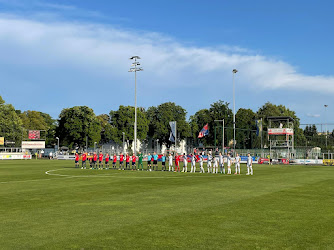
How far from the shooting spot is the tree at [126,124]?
111m

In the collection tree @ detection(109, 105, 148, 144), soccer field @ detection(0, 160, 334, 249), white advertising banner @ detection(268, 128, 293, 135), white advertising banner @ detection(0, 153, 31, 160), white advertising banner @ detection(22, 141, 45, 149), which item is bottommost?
soccer field @ detection(0, 160, 334, 249)

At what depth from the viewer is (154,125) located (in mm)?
114250

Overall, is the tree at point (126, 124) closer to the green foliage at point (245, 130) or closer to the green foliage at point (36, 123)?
the green foliage at point (36, 123)

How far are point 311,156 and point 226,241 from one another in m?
59.6

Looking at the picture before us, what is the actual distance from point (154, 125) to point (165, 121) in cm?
351

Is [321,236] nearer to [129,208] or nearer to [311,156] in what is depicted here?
[129,208]

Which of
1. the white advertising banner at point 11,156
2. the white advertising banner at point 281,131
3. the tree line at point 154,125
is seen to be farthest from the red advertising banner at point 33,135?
the white advertising banner at point 281,131

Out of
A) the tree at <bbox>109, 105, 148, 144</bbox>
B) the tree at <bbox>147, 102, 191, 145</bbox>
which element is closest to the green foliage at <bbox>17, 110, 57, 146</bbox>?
the tree at <bbox>109, 105, 148, 144</bbox>

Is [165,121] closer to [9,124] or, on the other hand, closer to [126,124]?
[126,124]

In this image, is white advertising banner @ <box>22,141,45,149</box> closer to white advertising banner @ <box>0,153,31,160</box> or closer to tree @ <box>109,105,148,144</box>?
white advertising banner @ <box>0,153,31,160</box>

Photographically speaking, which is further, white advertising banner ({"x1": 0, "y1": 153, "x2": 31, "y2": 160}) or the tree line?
the tree line

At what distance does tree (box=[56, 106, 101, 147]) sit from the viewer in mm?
103938

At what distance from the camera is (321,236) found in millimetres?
9852

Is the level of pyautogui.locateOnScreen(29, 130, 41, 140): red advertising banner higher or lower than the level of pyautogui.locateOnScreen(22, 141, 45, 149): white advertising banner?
higher
